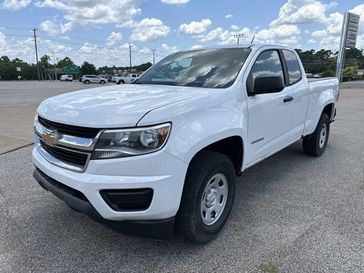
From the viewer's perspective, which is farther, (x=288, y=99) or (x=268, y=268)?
(x=288, y=99)

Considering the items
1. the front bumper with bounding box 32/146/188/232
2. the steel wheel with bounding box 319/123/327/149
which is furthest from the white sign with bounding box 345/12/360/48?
the front bumper with bounding box 32/146/188/232

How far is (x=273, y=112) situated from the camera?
12.7 feet

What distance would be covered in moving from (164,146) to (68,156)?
0.81 meters

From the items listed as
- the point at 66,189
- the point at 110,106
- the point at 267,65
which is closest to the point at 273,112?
the point at 267,65

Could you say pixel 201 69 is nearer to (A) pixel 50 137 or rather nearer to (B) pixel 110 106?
(B) pixel 110 106

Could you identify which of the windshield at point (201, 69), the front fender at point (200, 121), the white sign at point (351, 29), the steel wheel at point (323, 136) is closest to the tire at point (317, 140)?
the steel wheel at point (323, 136)

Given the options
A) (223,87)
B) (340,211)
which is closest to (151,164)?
(223,87)

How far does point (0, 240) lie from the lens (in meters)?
3.09

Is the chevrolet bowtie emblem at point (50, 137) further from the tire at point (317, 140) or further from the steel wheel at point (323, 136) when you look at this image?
the steel wheel at point (323, 136)

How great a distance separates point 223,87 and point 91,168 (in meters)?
1.50

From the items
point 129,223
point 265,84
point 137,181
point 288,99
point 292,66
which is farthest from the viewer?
point 292,66

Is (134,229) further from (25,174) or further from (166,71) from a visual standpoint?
(25,174)

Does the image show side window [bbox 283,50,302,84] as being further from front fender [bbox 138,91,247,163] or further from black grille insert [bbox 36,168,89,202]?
black grille insert [bbox 36,168,89,202]

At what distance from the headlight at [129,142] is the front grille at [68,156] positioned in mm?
171
